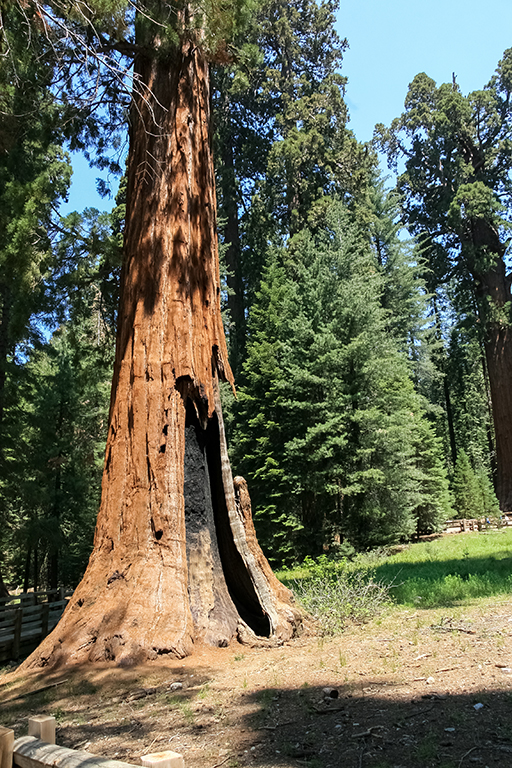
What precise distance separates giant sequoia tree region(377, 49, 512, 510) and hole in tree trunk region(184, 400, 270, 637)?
25427 millimetres

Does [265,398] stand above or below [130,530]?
above

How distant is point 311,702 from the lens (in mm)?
3826

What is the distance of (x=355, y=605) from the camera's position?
6703 mm

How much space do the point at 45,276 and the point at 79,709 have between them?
19.1ft

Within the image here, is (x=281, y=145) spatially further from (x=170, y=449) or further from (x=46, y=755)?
(x=46, y=755)

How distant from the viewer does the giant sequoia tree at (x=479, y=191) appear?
95.9 feet

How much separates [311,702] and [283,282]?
23.5m

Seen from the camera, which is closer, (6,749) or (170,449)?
(6,749)

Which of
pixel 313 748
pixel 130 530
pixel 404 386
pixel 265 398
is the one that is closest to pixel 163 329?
pixel 130 530

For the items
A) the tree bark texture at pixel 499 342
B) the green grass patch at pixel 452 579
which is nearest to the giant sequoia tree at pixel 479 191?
the tree bark texture at pixel 499 342

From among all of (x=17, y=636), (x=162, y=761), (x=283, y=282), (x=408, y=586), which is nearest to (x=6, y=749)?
(x=162, y=761)

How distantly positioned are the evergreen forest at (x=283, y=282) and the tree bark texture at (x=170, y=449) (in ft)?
2.85

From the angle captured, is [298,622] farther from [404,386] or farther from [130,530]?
[404,386]

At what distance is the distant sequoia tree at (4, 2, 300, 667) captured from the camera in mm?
5664
